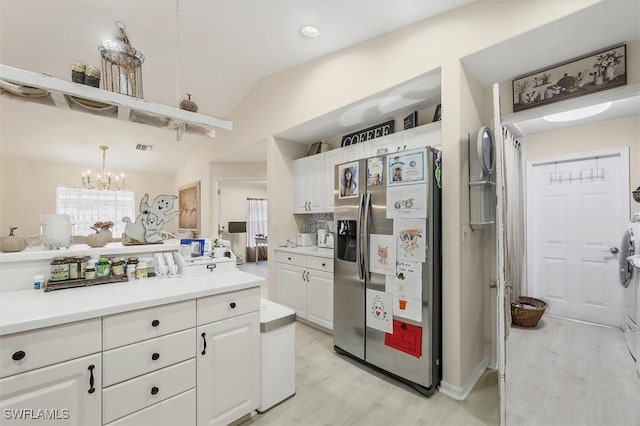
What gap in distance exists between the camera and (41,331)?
1.12 m

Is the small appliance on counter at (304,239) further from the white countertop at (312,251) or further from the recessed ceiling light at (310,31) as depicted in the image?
the recessed ceiling light at (310,31)

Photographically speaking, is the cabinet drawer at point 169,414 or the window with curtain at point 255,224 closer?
the cabinet drawer at point 169,414

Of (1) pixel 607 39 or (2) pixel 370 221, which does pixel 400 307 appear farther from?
(1) pixel 607 39

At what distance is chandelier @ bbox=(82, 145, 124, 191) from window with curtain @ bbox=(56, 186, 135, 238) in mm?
207

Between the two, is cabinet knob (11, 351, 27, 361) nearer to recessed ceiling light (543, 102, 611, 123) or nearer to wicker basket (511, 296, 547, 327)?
wicker basket (511, 296, 547, 327)

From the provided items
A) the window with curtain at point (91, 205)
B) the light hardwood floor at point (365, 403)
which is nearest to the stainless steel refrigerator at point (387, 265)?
the light hardwood floor at point (365, 403)

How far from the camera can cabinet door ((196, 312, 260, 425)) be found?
1.55 meters

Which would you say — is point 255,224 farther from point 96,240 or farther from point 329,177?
point 96,240

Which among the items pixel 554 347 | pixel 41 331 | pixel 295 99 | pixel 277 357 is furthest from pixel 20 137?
pixel 554 347

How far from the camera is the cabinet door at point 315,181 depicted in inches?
142

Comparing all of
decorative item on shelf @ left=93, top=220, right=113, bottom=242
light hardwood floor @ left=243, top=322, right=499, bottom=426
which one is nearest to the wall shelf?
decorative item on shelf @ left=93, top=220, right=113, bottom=242

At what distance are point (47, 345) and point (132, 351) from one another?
0.31 meters

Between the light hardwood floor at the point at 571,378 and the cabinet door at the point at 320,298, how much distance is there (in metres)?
1.65

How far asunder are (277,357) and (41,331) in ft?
4.11
